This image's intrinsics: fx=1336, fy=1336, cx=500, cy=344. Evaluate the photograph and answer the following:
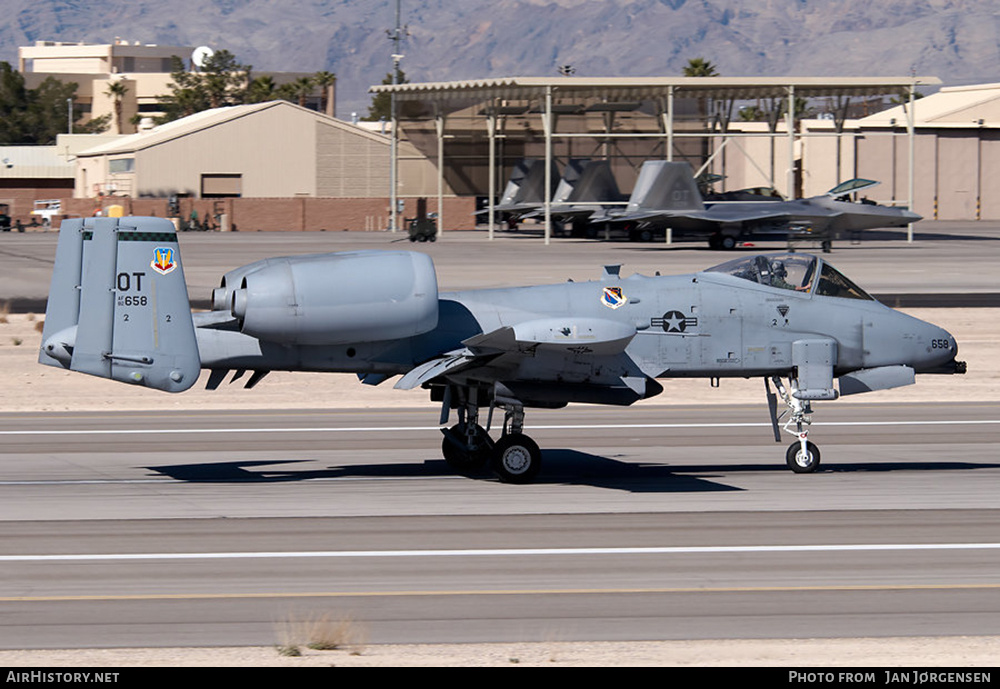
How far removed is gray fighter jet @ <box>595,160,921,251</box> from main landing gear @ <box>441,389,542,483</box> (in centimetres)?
4418

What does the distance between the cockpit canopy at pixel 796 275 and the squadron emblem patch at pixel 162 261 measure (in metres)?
6.99

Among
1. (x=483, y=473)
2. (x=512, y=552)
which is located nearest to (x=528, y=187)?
(x=483, y=473)

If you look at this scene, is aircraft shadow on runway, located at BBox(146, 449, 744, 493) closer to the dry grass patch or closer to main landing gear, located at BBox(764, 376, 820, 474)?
main landing gear, located at BBox(764, 376, 820, 474)

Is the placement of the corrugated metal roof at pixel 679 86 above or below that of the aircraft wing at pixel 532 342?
above

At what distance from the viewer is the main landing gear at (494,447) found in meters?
16.5

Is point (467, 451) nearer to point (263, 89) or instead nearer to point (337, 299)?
point (337, 299)

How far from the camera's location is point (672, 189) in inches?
2411

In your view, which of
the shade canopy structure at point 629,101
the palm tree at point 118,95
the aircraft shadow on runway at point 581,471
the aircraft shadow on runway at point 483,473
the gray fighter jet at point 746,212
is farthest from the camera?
the palm tree at point 118,95

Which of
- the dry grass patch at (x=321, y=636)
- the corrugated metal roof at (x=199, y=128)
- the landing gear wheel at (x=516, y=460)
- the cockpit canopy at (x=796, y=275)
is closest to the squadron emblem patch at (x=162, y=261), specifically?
the landing gear wheel at (x=516, y=460)

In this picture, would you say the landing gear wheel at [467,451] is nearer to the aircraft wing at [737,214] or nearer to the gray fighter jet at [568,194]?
the aircraft wing at [737,214]

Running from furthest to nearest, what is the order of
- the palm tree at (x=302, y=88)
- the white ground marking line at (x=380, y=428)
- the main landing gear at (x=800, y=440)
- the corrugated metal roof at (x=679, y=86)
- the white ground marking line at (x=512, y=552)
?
the palm tree at (x=302, y=88) < the corrugated metal roof at (x=679, y=86) < the white ground marking line at (x=380, y=428) < the main landing gear at (x=800, y=440) < the white ground marking line at (x=512, y=552)

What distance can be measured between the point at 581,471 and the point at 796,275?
3.79m

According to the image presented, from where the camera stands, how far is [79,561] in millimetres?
12477
